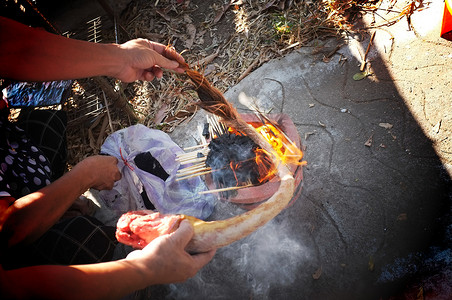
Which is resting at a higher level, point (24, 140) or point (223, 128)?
point (24, 140)

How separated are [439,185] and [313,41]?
2.47 metres

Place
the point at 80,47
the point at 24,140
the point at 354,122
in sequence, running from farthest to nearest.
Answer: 1. the point at 354,122
2. the point at 24,140
3. the point at 80,47

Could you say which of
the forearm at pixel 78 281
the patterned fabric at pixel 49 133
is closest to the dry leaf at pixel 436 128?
the forearm at pixel 78 281

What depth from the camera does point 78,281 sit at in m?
1.37

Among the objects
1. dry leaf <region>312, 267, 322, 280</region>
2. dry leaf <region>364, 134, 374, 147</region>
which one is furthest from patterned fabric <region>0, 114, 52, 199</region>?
dry leaf <region>364, 134, 374, 147</region>

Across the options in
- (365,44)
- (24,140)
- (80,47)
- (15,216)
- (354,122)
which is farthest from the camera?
(365,44)

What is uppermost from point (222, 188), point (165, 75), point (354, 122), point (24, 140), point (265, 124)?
point (24, 140)

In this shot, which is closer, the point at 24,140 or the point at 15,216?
the point at 15,216

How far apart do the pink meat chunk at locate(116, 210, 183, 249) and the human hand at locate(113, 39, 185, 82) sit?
127cm

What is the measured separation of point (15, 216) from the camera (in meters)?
1.90

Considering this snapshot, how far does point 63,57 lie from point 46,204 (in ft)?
3.82

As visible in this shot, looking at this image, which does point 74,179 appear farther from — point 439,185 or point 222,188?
point 439,185

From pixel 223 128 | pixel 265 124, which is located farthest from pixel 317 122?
pixel 223 128

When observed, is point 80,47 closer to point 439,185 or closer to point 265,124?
point 265,124
